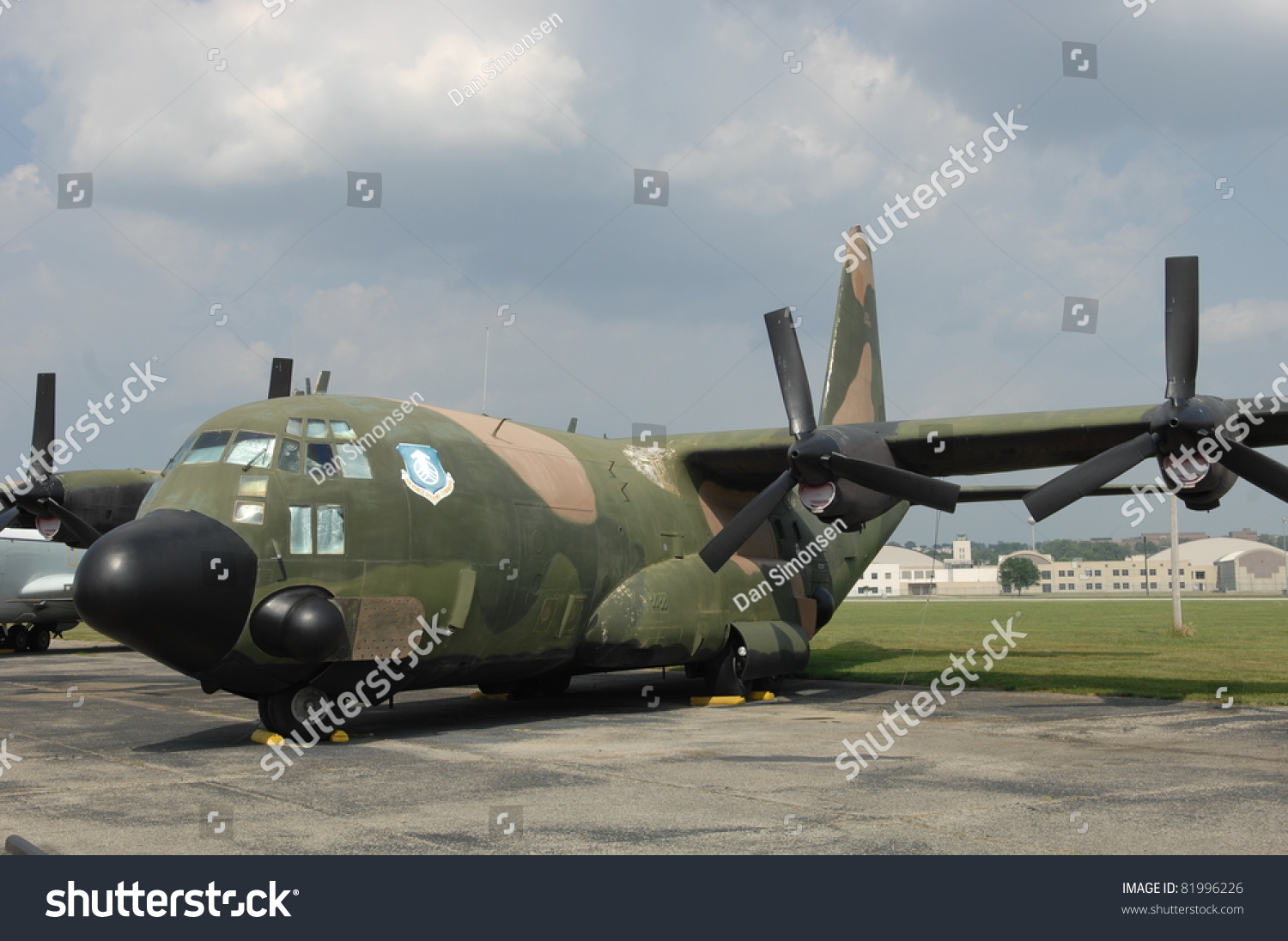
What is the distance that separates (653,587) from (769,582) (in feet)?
11.1

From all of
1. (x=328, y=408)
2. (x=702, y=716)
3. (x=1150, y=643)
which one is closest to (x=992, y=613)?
(x=1150, y=643)

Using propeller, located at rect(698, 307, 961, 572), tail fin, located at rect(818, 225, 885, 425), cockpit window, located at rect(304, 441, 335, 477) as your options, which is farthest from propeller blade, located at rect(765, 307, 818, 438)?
cockpit window, located at rect(304, 441, 335, 477)

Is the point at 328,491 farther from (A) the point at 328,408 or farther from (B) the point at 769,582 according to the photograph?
(B) the point at 769,582

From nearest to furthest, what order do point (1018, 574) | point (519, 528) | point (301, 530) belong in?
point (301, 530) < point (519, 528) < point (1018, 574)

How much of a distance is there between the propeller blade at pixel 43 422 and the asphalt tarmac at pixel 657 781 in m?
6.60

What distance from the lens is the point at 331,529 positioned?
13234 millimetres

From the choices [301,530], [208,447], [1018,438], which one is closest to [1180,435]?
[1018,438]

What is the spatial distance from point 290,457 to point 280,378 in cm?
694

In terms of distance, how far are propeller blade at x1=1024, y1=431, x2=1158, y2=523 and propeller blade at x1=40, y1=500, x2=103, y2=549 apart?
630 inches

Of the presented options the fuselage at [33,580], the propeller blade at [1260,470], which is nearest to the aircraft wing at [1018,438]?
the propeller blade at [1260,470]

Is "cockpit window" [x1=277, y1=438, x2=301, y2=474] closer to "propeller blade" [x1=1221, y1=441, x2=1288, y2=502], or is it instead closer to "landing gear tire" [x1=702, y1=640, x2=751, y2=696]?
"landing gear tire" [x1=702, y1=640, x2=751, y2=696]

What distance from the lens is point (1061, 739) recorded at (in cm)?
1373

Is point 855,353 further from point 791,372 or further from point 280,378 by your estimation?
point 280,378

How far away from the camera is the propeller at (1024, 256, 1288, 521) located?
1484 centimetres
